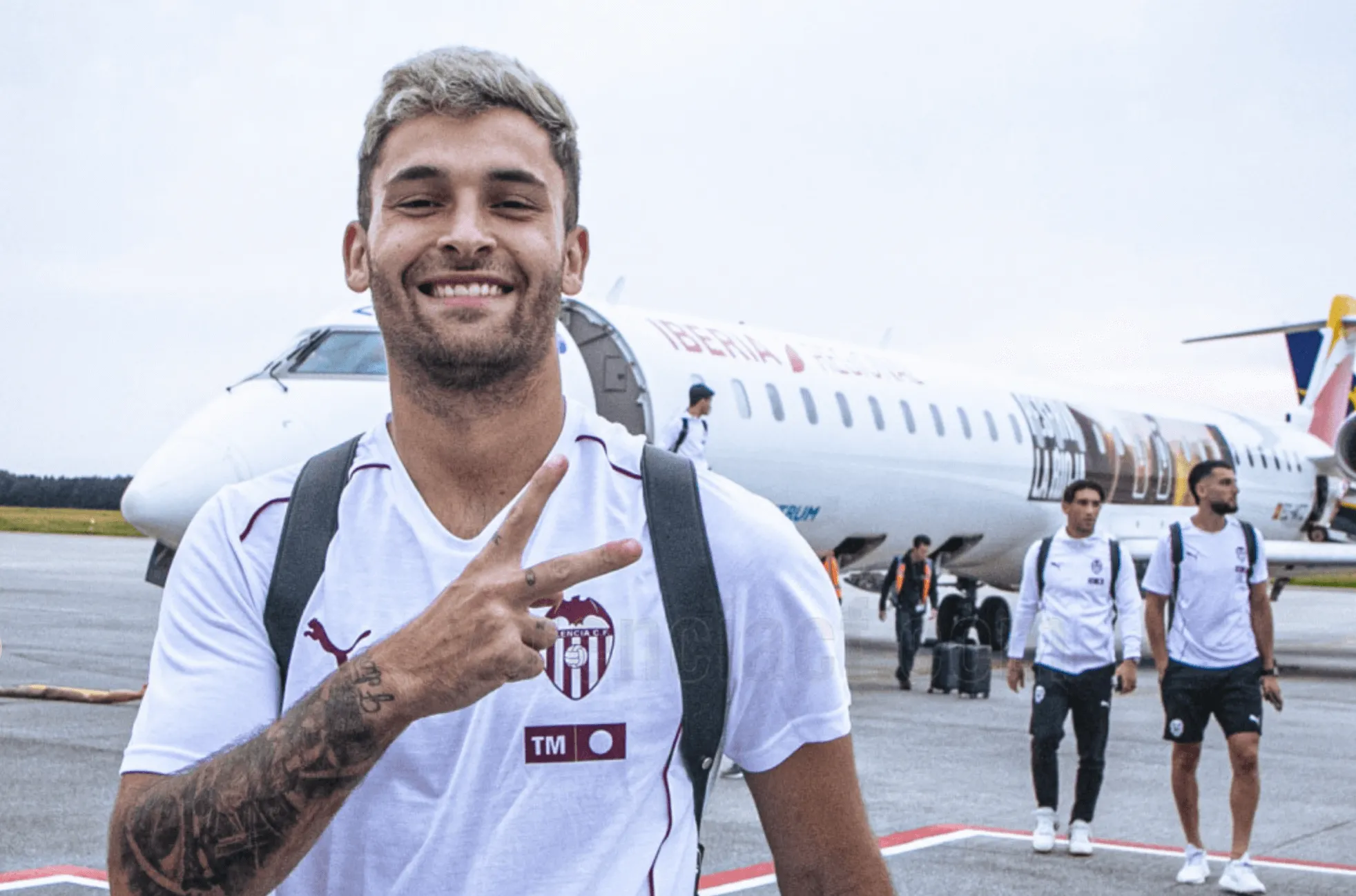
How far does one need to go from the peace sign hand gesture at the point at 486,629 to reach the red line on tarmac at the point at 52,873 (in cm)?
525

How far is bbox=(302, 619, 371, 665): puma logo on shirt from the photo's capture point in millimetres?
1770

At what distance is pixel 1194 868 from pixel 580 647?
5888mm

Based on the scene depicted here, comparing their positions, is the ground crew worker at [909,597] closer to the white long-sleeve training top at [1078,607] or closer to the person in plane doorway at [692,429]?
the person in plane doorway at [692,429]

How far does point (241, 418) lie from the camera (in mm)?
10680

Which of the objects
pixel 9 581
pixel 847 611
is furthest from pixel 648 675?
pixel 9 581

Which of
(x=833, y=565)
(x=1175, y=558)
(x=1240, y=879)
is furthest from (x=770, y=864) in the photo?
(x=833, y=565)

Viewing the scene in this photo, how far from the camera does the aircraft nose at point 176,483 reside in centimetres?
984

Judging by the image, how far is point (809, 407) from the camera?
14984mm

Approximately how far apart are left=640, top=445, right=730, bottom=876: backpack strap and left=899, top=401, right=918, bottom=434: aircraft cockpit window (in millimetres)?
14782

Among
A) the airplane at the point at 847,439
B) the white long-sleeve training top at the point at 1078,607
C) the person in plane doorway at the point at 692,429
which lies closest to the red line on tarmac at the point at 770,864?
the white long-sleeve training top at the point at 1078,607

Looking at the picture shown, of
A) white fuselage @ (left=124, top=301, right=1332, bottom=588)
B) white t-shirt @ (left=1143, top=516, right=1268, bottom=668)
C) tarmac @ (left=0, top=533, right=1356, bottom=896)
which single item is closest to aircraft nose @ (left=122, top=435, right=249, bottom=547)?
white fuselage @ (left=124, top=301, right=1332, bottom=588)

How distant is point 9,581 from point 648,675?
29225 mm

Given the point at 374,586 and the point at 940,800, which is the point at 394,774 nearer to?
the point at 374,586

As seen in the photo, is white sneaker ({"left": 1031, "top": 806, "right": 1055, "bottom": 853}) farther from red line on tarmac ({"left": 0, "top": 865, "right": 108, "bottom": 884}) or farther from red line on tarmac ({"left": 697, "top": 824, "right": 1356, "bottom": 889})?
red line on tarmac ({"left": 0, "top": 865, "right": 108, "bottom": 884})
